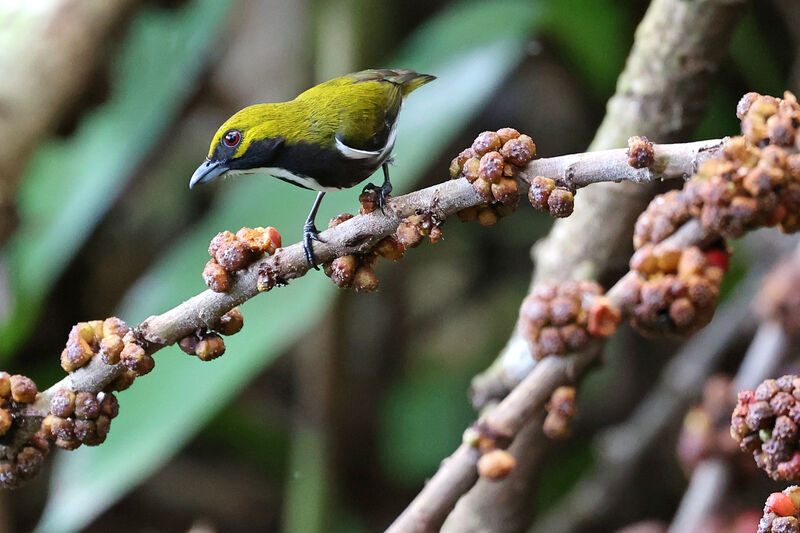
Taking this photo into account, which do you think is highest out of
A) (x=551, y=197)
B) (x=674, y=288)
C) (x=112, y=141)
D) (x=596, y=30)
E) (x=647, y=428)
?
(x=112, y=141)

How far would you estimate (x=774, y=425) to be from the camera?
1.60 feet

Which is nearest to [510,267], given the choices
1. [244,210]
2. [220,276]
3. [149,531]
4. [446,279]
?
[446,279]

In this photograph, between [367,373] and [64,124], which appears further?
[367,373]

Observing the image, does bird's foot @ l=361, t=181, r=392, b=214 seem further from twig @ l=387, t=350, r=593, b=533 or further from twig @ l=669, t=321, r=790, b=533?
twig @ l=669, t=321, r=790, b=533

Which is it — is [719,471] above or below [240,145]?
below

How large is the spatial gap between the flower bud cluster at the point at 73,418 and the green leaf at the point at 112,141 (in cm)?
98

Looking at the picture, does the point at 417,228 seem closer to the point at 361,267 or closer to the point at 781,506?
the point at 361,267

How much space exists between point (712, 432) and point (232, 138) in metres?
0.62

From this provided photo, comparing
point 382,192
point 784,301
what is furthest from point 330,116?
point 784,301

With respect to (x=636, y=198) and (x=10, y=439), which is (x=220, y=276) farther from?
(x=636, y=198)

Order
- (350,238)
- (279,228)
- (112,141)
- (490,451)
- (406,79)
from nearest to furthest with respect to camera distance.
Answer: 1. (350,238)
2. (490,451)
3. (406,79)
4. (279,228)
5. (112,141)

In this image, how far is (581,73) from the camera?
183 centimetres

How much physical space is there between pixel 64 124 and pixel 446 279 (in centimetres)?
110

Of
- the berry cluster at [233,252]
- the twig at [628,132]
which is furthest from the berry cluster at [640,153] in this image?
the twig at [628,132]
